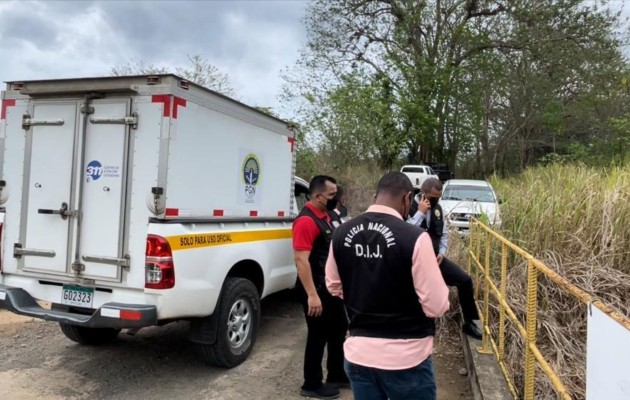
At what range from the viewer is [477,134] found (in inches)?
1022

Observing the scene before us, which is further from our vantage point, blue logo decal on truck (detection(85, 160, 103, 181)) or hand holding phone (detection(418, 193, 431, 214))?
hand holding phone (detection(418, 193, 431, 214))

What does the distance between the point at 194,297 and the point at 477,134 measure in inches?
954

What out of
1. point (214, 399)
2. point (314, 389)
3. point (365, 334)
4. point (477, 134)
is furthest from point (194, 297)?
point (477, 134)

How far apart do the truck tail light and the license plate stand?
2.00ft

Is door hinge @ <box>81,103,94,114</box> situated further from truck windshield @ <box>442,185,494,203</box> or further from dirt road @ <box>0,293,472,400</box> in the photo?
truck windshield @ <box>442,185,494,203</box>

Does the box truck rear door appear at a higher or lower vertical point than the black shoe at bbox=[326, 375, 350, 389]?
higher

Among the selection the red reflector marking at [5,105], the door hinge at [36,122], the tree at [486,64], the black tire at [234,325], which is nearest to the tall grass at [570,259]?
the black tire at [234,325]

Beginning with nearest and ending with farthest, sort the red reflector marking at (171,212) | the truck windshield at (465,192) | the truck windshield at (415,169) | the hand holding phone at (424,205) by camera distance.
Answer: the red reflector marking at (171,212) < the hand holding phone at (424,205) < the truck windshield at (465,192) < the truck windshield at (415,169)

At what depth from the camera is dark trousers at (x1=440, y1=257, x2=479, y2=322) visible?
476 cm

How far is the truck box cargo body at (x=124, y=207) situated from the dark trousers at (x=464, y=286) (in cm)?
191

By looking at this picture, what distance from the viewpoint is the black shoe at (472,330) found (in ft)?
15.0

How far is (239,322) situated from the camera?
15.4 feet

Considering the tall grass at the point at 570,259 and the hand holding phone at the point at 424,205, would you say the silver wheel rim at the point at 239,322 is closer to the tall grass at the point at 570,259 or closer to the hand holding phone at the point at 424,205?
the hand holding phone at the point at 424,205

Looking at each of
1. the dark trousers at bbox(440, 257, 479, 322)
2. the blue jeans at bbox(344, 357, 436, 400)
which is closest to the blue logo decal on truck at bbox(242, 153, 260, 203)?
the dark trousers at bbox(440, 257, 479, 322)
